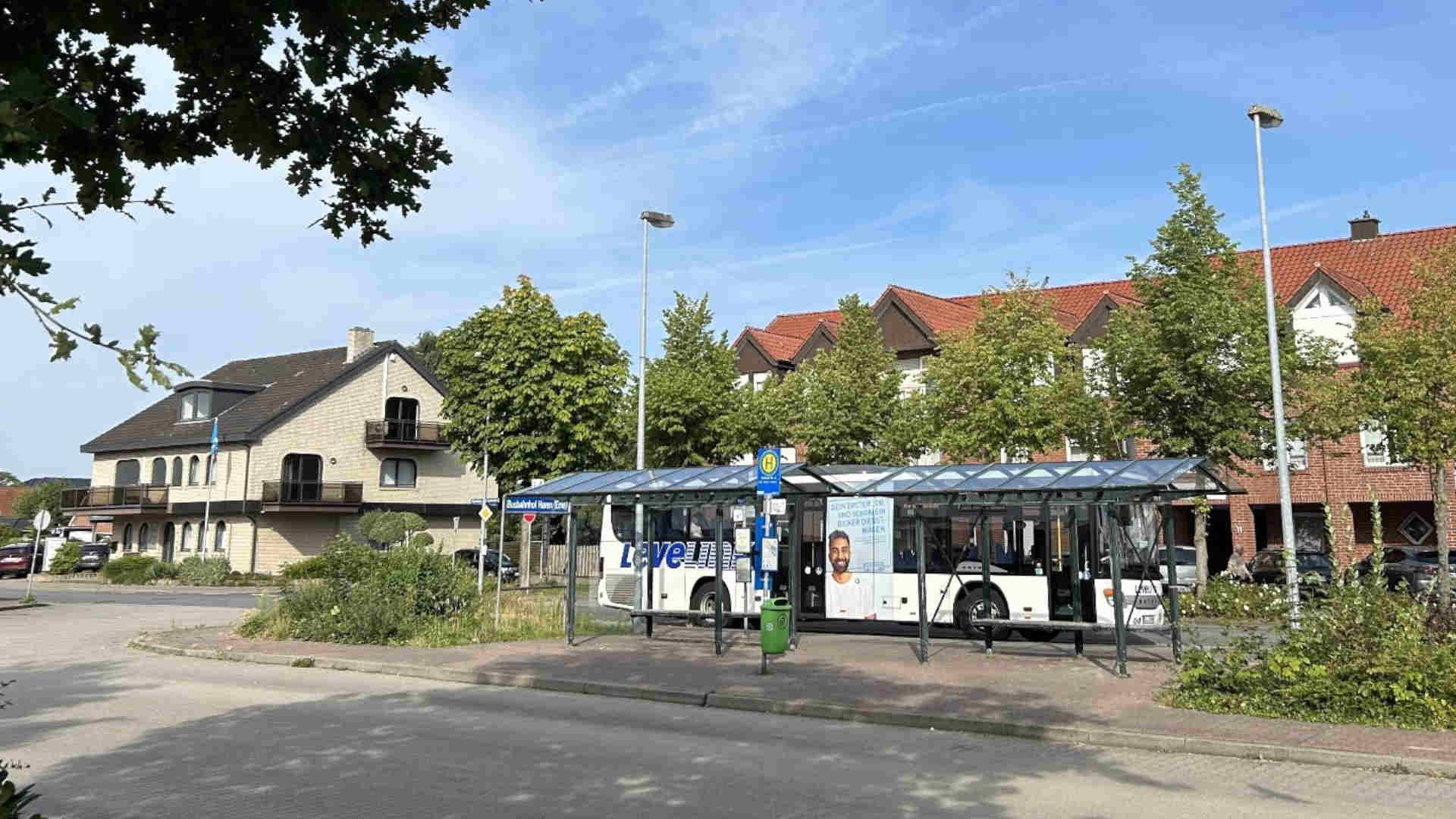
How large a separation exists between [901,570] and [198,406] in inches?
1672

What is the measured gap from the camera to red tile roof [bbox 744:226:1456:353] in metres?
38.4

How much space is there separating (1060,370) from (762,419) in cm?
935

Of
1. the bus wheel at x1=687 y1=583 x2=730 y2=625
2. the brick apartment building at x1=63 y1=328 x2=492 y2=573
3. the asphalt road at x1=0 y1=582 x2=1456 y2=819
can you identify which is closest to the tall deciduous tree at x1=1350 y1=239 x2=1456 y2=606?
the bus wheel at x1=687 y1=583 x2=730 y2=625

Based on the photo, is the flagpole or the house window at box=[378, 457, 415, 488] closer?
the flagpole

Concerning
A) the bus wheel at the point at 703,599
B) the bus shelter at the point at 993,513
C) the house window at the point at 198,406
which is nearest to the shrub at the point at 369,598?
the bus shelter at the point at 993,513

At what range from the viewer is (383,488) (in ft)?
170

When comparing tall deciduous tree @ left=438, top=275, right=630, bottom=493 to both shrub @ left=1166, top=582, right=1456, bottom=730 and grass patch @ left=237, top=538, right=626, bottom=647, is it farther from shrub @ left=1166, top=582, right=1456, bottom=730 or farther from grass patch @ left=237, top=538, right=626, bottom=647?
shrub @ left=1166, top=582, right=1456, bottom=730

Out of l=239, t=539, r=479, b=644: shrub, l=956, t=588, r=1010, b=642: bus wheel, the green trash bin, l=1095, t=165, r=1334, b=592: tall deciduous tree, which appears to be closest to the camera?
the green trash bin

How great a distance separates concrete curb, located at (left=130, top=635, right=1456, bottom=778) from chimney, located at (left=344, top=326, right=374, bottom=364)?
38797 mm

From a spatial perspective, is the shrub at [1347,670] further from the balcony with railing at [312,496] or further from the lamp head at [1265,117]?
the balcony with railing at [312,496]

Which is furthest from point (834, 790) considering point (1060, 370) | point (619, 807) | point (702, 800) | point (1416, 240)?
point (1416, 240)

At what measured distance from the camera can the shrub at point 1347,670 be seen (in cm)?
1016

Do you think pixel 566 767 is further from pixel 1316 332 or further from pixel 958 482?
pixel 1316 332

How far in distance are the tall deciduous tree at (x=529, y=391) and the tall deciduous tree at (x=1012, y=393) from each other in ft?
40.5
